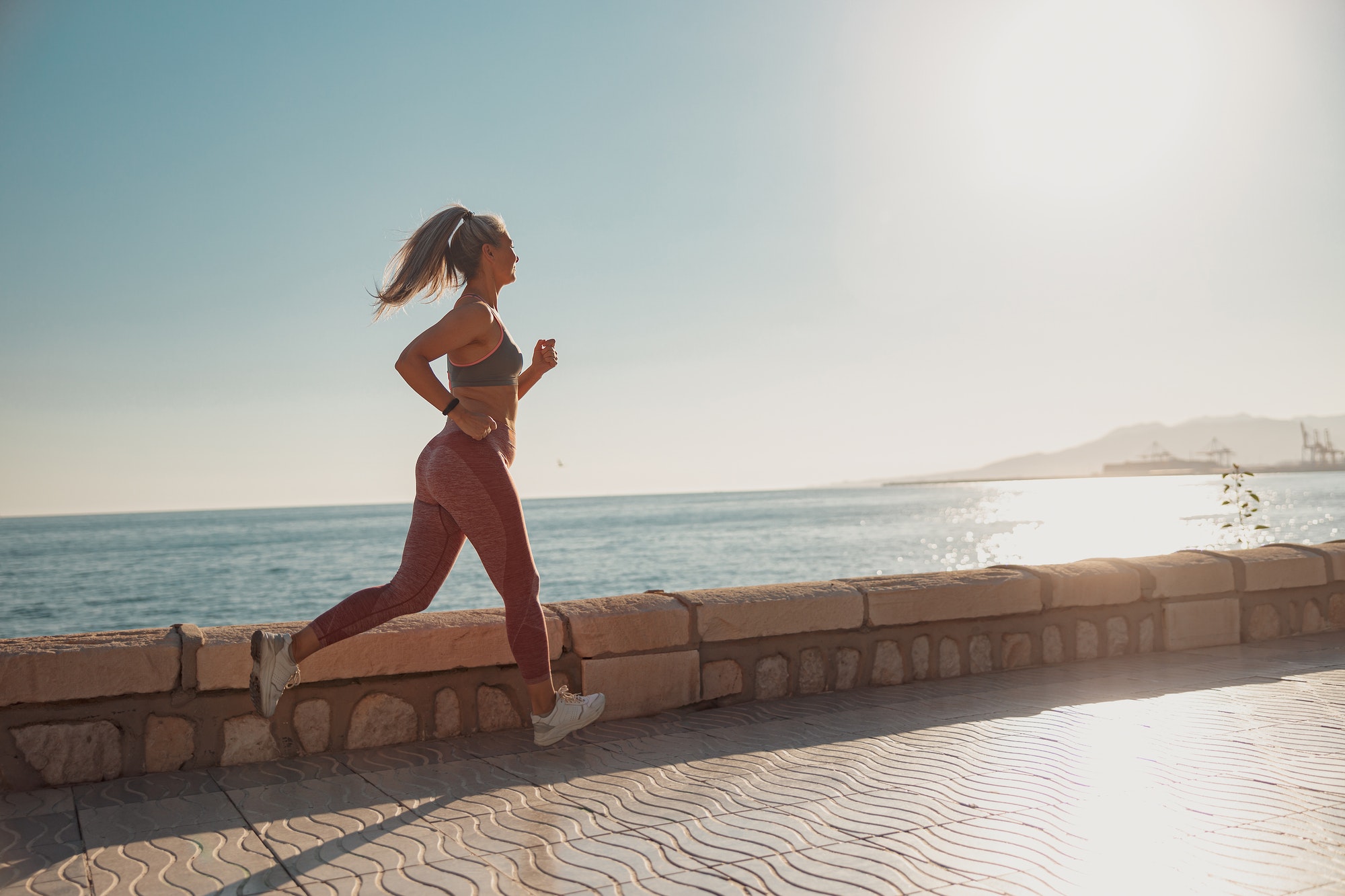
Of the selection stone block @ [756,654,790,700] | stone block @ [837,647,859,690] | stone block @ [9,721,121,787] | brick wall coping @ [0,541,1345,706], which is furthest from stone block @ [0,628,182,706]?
stone block @ [837,647,859,690]

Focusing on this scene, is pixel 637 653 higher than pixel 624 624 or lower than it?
lower

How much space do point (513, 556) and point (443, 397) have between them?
63 centimetres

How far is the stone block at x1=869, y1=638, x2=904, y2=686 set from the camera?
5.08 meters

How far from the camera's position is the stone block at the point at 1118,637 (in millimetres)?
5773

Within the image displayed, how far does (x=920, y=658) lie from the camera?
521 cm

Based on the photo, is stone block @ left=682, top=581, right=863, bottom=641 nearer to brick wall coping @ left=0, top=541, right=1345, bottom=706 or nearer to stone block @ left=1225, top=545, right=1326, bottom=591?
brick wall coping @ left=0, top=541, right=1345, bottom=706

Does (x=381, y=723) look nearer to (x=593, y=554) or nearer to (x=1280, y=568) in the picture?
(x=1280, y=568)

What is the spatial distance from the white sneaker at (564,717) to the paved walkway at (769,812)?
0.13m

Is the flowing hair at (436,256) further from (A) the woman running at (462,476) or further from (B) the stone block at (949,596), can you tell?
(B) the stone block at (949,596)

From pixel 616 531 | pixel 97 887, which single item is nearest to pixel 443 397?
pixel 97 887

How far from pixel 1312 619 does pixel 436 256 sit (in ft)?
21.0

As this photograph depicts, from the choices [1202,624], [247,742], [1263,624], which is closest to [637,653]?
[247,742]

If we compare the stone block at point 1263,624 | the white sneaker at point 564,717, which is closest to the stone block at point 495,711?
the white sneaker at point 564,717

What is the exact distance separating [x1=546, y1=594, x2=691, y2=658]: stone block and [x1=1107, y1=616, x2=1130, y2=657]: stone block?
112 inches
